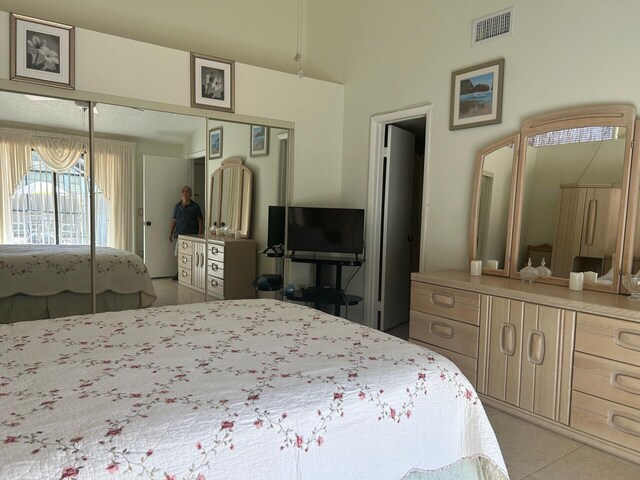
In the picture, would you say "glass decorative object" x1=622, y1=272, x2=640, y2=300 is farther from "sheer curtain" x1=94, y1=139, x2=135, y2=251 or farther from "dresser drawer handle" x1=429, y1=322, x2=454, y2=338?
"sheer curtain" x1=94, y1=139, x2=135, y2=251

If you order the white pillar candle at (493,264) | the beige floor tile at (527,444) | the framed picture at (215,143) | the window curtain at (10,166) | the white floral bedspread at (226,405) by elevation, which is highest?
the framed picture at (215,143)

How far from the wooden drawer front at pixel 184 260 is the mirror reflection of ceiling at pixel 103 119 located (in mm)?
919

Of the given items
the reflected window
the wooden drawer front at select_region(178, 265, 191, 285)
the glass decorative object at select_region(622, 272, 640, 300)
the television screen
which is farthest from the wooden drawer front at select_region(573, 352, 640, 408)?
the reflected window

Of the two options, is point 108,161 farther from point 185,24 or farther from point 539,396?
point 539,396

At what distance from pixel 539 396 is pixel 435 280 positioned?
899mm

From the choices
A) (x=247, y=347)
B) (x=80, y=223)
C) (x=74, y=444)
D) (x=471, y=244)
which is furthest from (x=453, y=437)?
(x=80, y=223)

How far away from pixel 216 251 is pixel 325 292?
39.2 inches

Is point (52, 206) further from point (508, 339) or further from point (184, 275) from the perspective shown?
point (508, 339)

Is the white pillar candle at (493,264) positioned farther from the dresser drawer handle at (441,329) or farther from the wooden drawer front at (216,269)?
the wooden drawer front at (216,269)

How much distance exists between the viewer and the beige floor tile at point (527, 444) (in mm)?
2117

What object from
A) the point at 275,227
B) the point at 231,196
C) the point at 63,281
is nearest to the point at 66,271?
the point at 63,281

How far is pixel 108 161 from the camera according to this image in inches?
130

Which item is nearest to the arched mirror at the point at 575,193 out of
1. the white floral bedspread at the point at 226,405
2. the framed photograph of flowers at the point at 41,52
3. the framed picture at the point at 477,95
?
the framed picture at the point at 477,95

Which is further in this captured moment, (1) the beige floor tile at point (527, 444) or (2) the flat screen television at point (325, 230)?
(2) the flat screen television at point (325, 230)
